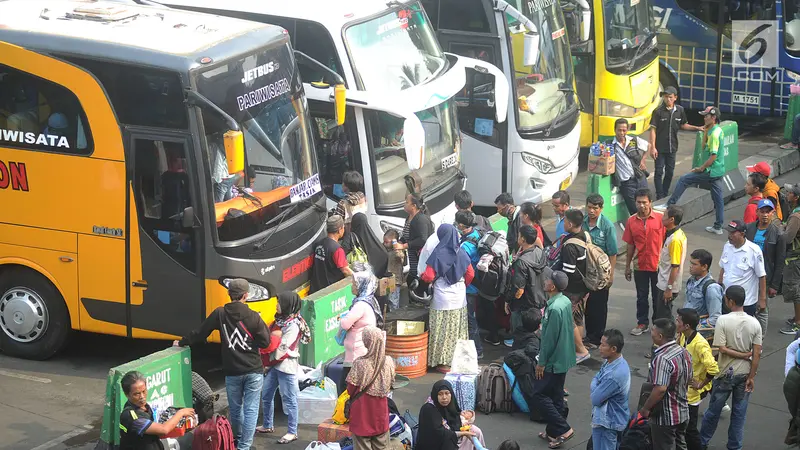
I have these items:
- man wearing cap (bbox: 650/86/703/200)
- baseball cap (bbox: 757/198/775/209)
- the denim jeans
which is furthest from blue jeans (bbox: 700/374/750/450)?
man wearing cap (bbox: 650/86/703/200)

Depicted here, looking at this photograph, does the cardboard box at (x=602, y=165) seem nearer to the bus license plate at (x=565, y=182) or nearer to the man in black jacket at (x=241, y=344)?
the bus license plate at (x=565, y=182)

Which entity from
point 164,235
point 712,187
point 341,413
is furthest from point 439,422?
point 712,187

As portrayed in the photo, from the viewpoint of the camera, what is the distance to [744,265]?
38.3 feet

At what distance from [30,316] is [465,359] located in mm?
4244

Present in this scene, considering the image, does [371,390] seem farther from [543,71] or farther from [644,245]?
[543,71]

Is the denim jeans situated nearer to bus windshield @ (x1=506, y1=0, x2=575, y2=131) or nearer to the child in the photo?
the child

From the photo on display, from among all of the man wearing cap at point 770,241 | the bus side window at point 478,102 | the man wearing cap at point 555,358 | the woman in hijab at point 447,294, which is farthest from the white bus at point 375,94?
the man wearing cap at point 770,241

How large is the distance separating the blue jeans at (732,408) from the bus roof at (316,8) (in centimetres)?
568

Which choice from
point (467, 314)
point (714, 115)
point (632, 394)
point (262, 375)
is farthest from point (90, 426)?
point (714, 115)

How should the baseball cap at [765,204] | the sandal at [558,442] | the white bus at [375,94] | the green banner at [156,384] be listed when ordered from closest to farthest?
the green banner at [156,384], the sandal at [558,442], the baseball cap at [765,204], the white bus at [375,94]

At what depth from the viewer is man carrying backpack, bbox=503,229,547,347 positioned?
11.8 m

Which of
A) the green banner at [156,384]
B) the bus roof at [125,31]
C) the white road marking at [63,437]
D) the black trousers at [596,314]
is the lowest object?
the black trousers at [596,314]

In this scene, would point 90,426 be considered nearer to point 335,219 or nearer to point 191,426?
point 191,426

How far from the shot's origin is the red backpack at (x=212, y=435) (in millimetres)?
9219
